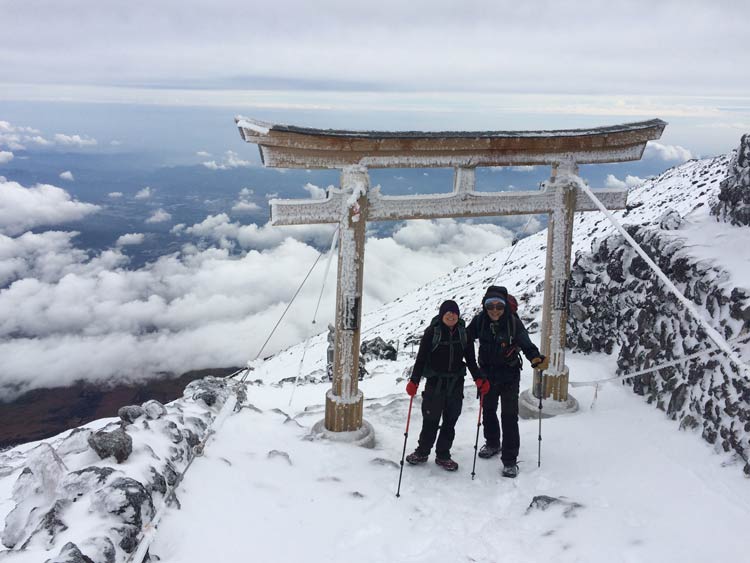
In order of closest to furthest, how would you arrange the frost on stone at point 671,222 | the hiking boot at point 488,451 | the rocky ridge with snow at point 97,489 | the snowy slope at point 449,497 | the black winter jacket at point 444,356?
the rocky ridge with snow at point 97,489
the snowy slope at point 449,497
the black winter jacket at point 444,356
the hiking boot at point 488,451
the frost on stone at point 671,222

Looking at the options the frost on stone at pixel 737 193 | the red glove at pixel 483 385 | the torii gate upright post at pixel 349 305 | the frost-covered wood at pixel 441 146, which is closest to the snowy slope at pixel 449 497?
the frost on stone at pixel 737 193

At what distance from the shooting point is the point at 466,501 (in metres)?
5.87

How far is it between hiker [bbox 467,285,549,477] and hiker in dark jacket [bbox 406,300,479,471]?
203mm

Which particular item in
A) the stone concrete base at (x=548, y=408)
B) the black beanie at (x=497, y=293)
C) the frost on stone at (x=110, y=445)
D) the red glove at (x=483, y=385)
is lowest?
the stone concrete base at (x=548, y=408)

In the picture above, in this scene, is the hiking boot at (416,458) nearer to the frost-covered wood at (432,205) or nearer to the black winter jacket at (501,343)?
the black winter jacket at (501,343)

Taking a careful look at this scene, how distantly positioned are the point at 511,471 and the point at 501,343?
1.61m

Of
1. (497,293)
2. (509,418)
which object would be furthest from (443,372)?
(497,293)

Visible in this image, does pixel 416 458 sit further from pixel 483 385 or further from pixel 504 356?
pixel 504 356

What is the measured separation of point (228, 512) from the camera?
4.91m

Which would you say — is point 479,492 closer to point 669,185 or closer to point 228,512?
point 228,512

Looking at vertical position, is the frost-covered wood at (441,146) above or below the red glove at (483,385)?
above

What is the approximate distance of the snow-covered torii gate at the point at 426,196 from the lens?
21.3 ft

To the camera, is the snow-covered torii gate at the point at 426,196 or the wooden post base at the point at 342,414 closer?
the snow-covered torii gate at the point at 426,196

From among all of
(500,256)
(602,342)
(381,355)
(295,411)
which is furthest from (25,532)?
(500,256)
